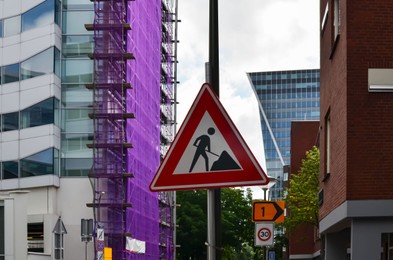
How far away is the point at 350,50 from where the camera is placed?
1644 cm

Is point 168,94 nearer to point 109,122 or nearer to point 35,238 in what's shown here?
point 109,122

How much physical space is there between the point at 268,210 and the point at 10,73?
3894 centimetres

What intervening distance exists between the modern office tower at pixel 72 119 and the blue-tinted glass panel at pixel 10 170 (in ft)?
0.19

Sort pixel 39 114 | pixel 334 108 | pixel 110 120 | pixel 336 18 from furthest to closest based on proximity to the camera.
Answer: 1. pixel 39 114
2. pixel 110 120
3. pixel 336 18
4. pixel 334 108

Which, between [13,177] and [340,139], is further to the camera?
[13,177]

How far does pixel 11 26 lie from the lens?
5688 centimetres

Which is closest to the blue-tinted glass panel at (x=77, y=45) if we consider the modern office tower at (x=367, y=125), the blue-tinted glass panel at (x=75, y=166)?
the blue-tinted glass panel at (x=75, y=166)

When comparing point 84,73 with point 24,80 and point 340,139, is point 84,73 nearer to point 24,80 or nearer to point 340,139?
point 24,80

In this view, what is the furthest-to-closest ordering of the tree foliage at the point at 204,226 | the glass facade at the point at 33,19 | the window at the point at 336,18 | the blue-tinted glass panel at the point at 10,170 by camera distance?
the tree foliage at the point at 204,226 → the blue-tinted glass panel at the point at 10,170 → the glass facade at the point at 33,19 → the window at the point at 336,18

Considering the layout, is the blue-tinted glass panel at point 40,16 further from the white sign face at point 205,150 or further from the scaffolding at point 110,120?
the white sign face at point 205,150

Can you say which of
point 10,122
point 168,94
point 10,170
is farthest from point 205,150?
point 168,94

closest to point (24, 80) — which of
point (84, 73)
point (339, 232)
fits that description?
point (84, 73)

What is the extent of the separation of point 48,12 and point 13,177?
9.91 metres

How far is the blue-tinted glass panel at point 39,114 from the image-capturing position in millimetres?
54438
